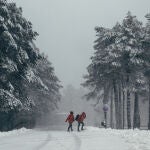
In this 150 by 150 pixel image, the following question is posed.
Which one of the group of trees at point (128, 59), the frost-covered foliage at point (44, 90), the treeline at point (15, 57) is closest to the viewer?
the treeline at point (15, 57)

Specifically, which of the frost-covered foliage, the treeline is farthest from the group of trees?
the frost-covered foliage

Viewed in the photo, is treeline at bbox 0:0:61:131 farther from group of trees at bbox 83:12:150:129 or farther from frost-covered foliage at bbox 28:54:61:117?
frost-covered foliage at bbox 28:54:61:117

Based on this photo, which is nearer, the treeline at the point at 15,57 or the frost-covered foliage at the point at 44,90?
the treeline at the point at 15,57

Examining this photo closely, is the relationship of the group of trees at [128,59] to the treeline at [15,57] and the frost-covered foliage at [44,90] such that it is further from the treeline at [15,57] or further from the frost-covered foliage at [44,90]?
the frost-covered foliage at [44,90]

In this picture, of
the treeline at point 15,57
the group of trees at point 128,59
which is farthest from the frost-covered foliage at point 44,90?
the treeline at point 15,57

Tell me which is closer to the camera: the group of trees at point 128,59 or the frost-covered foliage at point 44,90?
the group of trees at point 128,59

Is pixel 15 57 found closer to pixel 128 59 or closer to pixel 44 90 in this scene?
pixel 128 59

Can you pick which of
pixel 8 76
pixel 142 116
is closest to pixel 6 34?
pixel 8 76

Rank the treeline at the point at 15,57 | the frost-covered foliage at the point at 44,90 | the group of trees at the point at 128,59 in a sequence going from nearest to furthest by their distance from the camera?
the treeline at the point at 15,57, the group of trees at the point at 128,59, the frost-covered foliage at the point at 44,90

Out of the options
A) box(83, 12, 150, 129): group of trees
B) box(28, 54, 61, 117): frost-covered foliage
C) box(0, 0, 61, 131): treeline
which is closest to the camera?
box(0, 0, 61, 131): treeline

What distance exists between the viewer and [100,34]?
159 feet

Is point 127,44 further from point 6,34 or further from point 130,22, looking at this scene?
point 6,34

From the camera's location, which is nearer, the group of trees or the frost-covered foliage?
the group of trees

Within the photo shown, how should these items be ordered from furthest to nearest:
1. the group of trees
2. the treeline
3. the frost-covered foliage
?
the frost-covered foliage < the group of trees < the treeline
